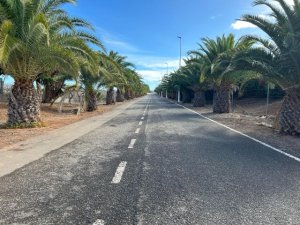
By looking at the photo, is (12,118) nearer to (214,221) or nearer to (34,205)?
(34,205)

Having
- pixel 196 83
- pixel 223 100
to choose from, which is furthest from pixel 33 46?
pixel 196 83

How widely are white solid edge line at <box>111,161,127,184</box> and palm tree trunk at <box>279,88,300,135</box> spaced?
8869 mm

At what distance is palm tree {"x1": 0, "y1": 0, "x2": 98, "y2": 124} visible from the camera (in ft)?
44.2

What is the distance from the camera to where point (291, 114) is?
14.0 m

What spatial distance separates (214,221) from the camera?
4.28 metres

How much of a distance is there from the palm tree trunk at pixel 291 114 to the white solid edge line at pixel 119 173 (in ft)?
29.1

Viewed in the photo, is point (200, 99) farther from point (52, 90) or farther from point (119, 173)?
point (119, 173)

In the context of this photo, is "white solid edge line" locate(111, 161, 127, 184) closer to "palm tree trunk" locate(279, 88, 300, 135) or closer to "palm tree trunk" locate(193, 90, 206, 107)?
"palm tree trunk" locate(279, 88, 300, 135)

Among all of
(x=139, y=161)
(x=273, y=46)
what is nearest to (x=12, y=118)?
(x=139, y=161)

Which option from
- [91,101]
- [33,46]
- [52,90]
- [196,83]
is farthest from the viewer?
[196,83]

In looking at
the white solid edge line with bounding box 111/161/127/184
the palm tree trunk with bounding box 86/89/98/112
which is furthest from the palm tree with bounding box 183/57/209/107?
the white solid edge line with bounding box 111/161/127/184

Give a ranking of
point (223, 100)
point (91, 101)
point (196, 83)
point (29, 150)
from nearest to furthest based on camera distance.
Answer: point (29, 150), point (223, 100), point (91, 101), point (196, 83)

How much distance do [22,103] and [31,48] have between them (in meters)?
2.62

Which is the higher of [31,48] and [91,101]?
[31,48]
